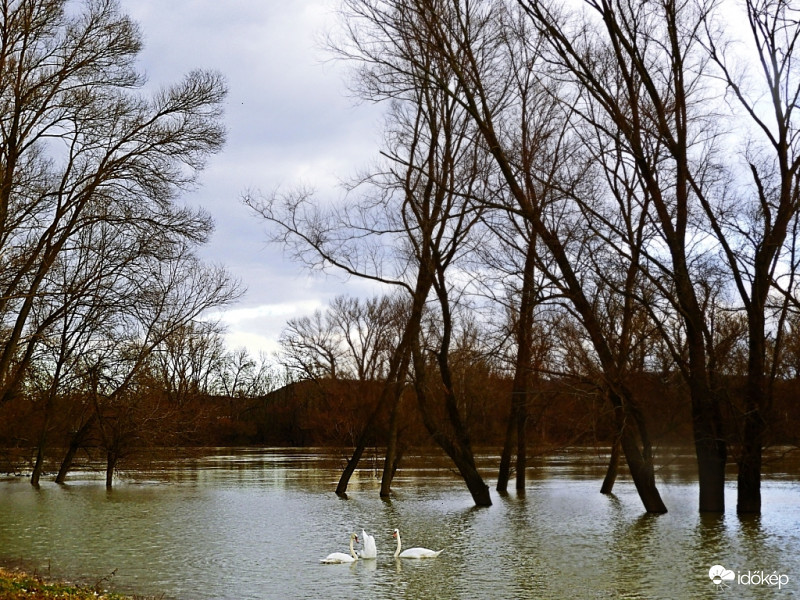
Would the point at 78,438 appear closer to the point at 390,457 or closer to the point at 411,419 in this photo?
the point at 390,457

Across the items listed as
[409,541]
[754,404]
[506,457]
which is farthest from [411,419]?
[409,541]

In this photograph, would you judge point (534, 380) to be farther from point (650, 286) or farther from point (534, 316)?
point (650, 286)

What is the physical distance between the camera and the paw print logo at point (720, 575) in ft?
41.0

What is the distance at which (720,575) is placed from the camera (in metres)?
12.8

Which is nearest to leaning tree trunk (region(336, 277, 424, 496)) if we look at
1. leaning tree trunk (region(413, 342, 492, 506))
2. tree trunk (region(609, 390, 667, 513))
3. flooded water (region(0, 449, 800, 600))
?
leaning tree trunk (region(413, 342, 492, 506))

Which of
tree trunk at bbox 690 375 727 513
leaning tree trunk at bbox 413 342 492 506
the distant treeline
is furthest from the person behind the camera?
leaning tree trunk at bbox 413 342 492 506

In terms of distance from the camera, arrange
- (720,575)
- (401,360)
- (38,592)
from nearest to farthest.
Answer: (38,592) < (720,575) < (401,360)

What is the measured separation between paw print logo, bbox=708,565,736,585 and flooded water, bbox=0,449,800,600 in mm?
71

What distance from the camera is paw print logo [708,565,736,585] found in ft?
41.0

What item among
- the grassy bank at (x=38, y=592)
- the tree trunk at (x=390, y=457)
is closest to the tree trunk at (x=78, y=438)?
the tree trunk at (x=390, y=457)

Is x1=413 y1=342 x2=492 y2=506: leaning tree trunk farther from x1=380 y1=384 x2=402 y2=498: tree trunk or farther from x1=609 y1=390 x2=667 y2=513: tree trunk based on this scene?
x1=609 y1=390 x2=667 y2=513: tree trunk

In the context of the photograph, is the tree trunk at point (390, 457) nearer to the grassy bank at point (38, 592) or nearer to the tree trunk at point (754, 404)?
the tree trunk at point (754, 404)

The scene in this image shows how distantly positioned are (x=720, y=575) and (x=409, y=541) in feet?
20.6

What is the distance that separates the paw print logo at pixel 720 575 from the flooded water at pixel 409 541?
0.07 meters
